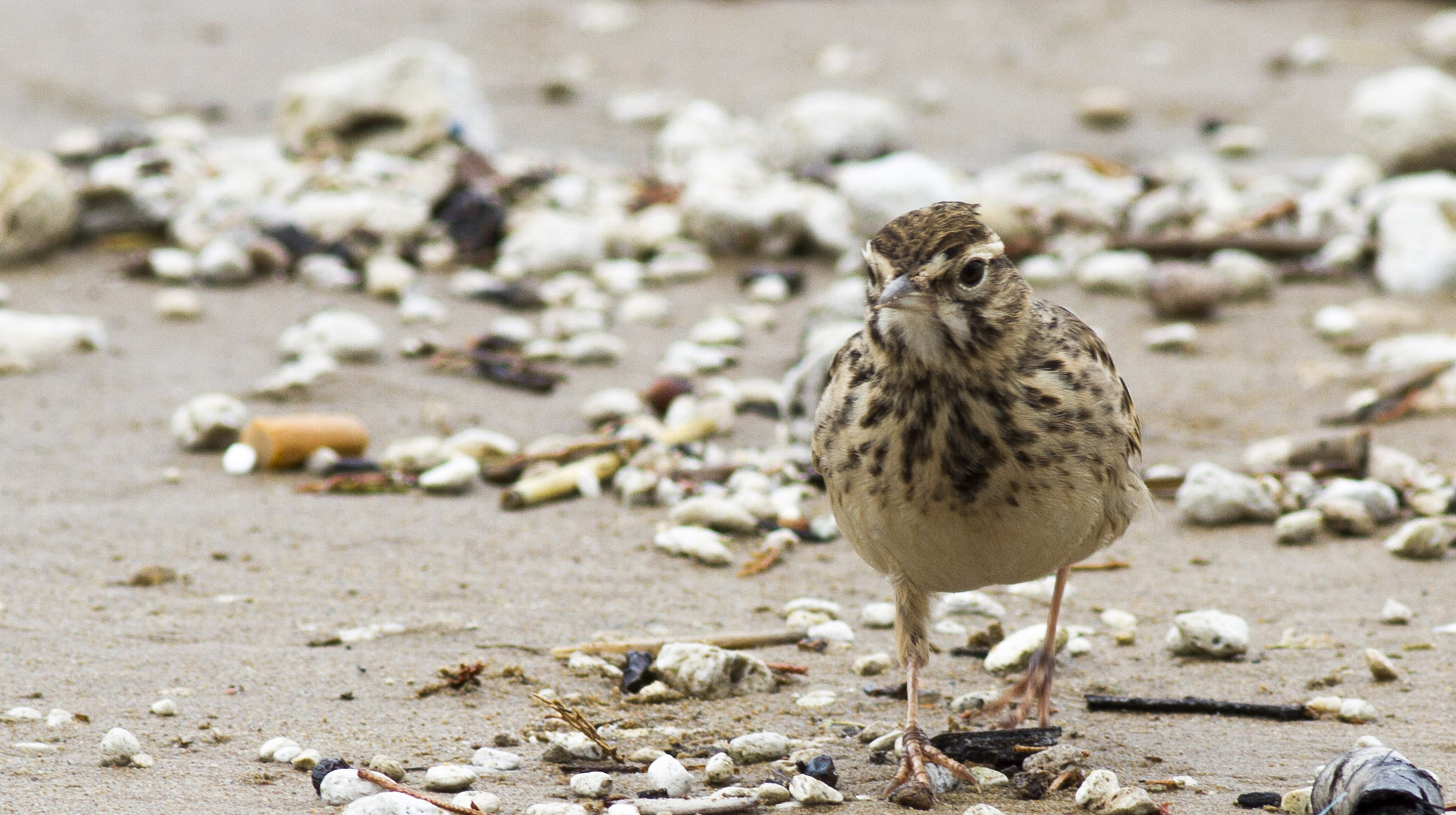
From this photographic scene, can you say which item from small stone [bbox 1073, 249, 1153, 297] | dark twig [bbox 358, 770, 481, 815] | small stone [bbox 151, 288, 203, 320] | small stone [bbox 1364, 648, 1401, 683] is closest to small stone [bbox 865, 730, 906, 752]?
dark twig [bbox 358, 770, 481, 815]

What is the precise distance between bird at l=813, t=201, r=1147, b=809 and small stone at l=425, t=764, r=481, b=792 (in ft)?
3.68

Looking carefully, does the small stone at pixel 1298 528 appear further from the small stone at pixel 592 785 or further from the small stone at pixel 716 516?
the small stone at pixel 592 785

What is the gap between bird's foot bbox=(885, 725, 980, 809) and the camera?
13.1 feet

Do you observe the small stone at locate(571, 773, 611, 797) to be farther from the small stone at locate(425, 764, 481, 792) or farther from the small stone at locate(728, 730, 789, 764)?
the small stone at locate(728, 730, 789, 764)

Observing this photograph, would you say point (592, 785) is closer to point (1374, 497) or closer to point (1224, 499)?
point (1224, 499)

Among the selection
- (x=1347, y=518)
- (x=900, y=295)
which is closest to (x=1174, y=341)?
(x=1347, y=518)

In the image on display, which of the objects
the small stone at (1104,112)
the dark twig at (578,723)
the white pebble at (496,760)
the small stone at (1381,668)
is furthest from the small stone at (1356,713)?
the small stone at (1104,112)

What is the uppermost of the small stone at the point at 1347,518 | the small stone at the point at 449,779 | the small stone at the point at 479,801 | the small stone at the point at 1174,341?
the small stone at the point at 1174,341

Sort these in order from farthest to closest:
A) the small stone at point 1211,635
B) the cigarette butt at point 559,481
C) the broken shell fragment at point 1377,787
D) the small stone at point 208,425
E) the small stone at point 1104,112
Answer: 1. the small stone at point 1104,112
2. the small stone at point 208,425
3. the cigarette butt at point 559,481
4. the small stone at point 1211,635
5. the broken shell fragment at point 1377,787

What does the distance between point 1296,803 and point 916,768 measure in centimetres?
97

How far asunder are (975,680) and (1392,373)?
4.08 meters

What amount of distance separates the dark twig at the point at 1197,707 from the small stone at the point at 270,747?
8.21ft

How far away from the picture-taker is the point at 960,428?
4.03 metres

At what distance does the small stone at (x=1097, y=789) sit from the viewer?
3.91 meters
